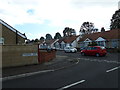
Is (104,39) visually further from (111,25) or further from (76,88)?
(76,88)

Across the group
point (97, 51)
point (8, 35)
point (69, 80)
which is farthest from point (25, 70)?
point (97, 51)

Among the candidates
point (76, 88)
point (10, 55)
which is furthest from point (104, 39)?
point (76, 88)

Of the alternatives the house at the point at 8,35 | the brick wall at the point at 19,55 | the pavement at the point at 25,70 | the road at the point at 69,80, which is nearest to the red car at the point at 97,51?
the pavement at the point at 25,70

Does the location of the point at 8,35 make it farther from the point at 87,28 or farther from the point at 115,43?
the point at 87,28

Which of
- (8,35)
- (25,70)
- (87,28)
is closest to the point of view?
(25,70)

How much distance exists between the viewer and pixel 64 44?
5300cm

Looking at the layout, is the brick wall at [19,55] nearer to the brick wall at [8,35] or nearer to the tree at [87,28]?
the brick wall at [8,35]

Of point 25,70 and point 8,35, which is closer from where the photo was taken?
point 25,70

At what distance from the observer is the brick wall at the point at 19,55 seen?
12.2 metres

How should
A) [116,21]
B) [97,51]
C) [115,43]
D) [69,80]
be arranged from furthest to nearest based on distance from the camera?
[116,21], [115,43], [97,51], [69,80]

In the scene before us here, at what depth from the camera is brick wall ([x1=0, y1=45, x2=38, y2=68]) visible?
1220 cm

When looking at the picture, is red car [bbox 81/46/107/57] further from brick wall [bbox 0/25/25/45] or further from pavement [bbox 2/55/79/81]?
brick wall [bbox 0/25/25/45]

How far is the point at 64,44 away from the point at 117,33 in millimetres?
22319

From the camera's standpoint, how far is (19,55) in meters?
13.0
